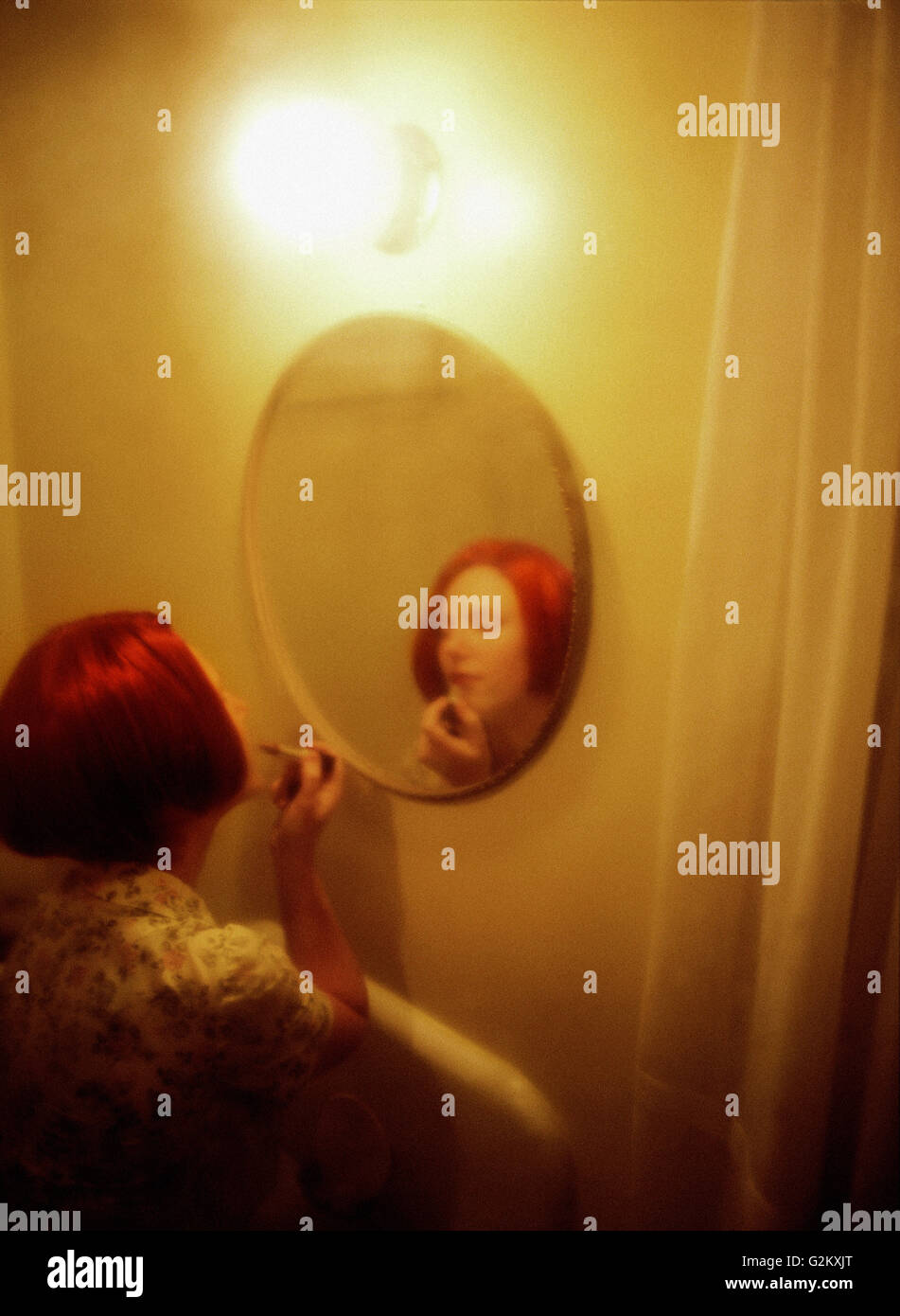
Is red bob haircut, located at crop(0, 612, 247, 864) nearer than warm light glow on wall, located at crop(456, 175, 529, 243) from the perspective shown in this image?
Yes

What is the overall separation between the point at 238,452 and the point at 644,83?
23.3 inches

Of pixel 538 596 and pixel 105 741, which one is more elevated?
pixel 538 596

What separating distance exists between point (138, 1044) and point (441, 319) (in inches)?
30.7

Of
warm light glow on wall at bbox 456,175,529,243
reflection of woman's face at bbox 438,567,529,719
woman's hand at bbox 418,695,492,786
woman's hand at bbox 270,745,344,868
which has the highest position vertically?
warm light glow on wall at bbox 456,175,529,243

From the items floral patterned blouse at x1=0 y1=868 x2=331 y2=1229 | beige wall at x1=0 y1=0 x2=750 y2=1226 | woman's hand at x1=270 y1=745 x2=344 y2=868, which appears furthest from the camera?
woman's hand at x1=270 y1=745 x2=344 y2=868

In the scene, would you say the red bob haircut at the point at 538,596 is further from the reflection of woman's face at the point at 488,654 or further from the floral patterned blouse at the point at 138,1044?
the floral patterned blouse at the point at 138,1044

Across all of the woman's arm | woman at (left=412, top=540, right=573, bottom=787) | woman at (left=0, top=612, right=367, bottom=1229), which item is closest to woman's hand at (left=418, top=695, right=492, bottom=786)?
woman at (left=412, top=540, right=573, bottom=787)

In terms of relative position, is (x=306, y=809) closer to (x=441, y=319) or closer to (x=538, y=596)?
(x=538, y=596)

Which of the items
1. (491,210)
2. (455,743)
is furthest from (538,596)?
(491,210)

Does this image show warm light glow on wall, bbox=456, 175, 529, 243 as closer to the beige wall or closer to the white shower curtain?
the beige wall

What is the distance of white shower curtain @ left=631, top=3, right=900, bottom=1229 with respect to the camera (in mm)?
776

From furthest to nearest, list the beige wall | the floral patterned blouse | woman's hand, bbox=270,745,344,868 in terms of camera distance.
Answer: woman's hand, bbox=270,745,344,868
the beige wall
the floral patterned blouse

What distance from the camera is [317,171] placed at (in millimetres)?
999
